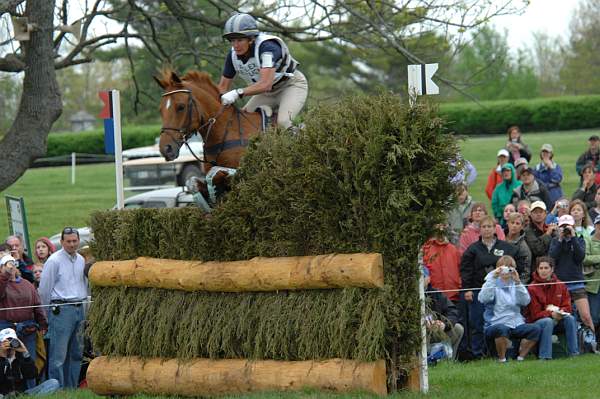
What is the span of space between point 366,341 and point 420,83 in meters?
2.27

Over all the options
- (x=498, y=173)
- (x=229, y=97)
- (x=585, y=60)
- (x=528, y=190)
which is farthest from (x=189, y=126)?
(x=585, y=60)

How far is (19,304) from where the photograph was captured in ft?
36.3

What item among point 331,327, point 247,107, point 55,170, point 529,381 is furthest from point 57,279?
point 55,170

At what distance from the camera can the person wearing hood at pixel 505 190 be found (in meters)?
16.2

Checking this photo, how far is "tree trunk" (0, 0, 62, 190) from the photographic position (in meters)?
14.4

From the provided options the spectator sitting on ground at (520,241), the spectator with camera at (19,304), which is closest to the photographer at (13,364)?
the spectator with camera at (19,304)

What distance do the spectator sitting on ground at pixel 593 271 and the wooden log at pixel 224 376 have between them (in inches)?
196

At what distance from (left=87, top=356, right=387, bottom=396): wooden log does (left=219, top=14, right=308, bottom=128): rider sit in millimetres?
2480

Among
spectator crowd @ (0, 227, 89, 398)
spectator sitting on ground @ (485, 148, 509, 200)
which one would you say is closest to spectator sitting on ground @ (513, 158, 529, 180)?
spectator sitting on ground @ (485, 148, 509, 200)

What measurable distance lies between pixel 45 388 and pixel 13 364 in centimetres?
52

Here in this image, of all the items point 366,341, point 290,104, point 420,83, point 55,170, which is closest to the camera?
point 366,341

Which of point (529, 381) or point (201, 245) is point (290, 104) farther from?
point (529, 381)

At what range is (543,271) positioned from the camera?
11.8 metres

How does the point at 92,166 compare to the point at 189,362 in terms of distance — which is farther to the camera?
the point at 92,166
